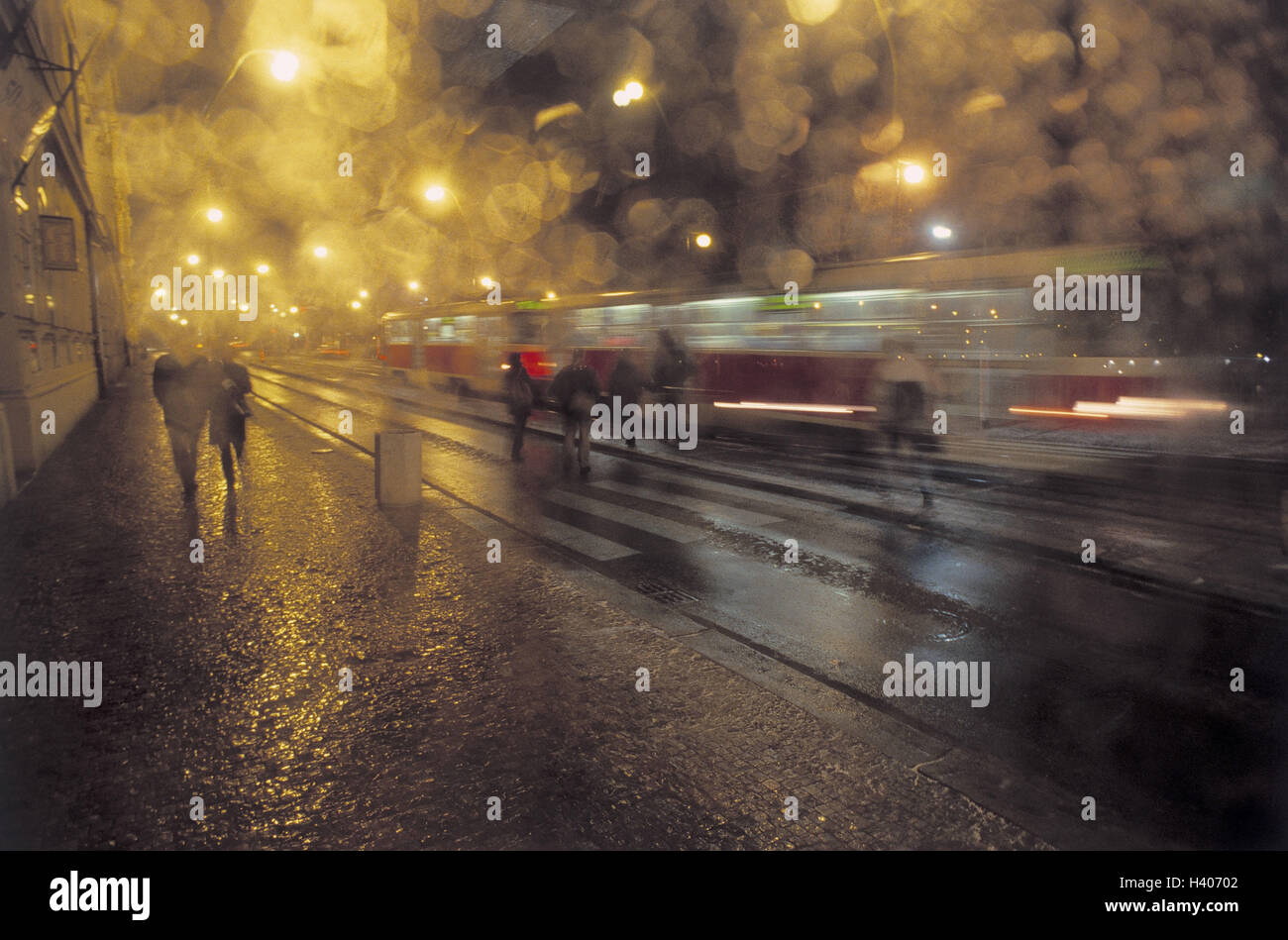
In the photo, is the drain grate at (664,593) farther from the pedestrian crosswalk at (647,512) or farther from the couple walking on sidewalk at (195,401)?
the couple walking on sidewalk at (195,401)

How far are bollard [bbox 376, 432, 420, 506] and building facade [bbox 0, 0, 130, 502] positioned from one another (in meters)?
4.09

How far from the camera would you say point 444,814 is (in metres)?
3.36

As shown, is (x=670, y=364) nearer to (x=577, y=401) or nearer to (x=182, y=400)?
(x=577, y=401)

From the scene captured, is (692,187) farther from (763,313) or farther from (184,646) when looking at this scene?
(184,646)

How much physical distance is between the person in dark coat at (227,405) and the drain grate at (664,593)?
6032 mm

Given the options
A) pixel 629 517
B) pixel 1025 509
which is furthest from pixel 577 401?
pixel 1025 509

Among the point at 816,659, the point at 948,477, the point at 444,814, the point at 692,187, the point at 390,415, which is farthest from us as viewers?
the point at 692,187

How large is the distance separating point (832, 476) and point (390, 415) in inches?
510

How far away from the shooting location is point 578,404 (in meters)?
11.8

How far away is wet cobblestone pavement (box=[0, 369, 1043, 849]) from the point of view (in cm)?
330
